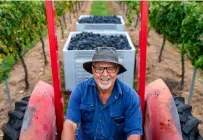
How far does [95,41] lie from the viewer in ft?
18.4

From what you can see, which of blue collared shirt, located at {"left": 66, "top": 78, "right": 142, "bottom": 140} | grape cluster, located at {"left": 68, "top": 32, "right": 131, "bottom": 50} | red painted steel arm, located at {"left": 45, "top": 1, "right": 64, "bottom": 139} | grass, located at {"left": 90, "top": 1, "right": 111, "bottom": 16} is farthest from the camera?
grass, located at {"left": 90, "top": 1, "right": 111, "bottom": 16}

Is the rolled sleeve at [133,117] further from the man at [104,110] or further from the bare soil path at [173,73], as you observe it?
the bare soil path at [173,73]

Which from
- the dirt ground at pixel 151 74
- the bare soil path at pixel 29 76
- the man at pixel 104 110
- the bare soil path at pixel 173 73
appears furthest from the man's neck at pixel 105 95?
the bare soil path at pixel 29 76

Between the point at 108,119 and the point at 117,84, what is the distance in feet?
0.91

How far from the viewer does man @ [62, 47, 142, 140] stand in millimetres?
2094

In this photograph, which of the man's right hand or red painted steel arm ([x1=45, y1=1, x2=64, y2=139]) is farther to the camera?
the man's right hand

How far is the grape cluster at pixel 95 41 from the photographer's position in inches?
204

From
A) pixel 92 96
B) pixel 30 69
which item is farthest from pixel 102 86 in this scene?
pixel 30 69

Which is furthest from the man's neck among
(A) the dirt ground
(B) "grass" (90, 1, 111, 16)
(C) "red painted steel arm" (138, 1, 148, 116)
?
(B) "grass" (90, 1, 111, 16)

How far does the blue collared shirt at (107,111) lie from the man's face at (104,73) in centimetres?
16

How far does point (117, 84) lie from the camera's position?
219cm

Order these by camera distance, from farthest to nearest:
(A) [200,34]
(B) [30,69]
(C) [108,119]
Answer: (B) [30,69] → (A) [200,34] → (C) [108,119]

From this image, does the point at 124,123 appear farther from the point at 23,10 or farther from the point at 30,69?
the point at 30,69

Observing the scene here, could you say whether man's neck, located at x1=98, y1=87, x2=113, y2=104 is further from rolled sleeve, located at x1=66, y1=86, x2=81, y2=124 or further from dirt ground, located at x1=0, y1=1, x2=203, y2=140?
dirt ground, located at x1=0, y1=1, x2=203, y2=140
